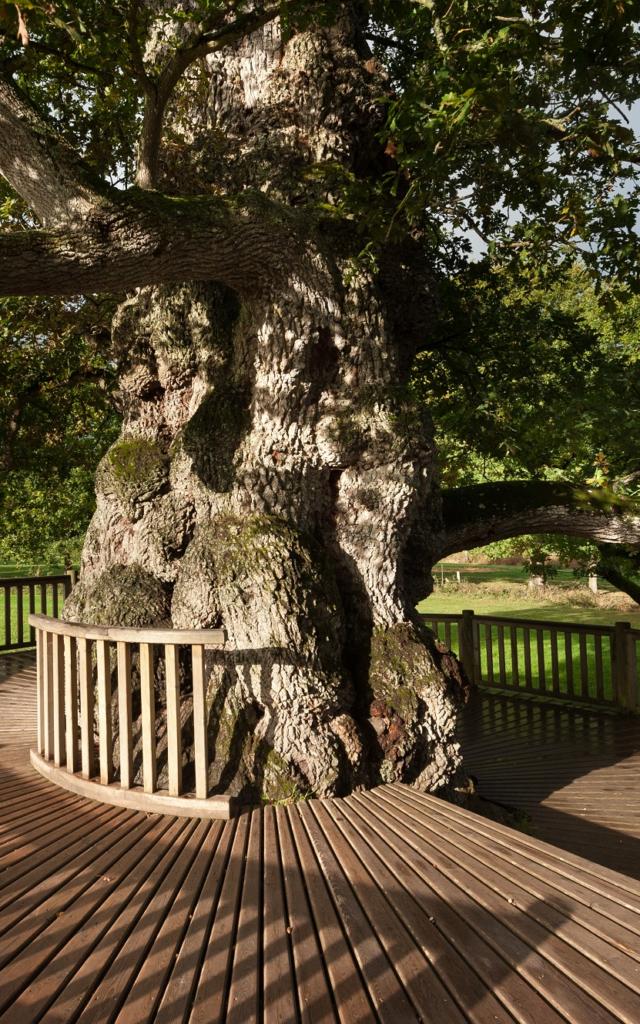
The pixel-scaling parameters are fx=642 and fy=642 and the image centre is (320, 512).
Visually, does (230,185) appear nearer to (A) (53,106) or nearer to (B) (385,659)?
(A) (53,106)

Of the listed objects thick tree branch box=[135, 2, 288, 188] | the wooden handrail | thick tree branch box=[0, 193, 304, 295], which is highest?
thick tree branch box=[135, 2, 288, 188]

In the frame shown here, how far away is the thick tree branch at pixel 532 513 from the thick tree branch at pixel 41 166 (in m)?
4.14

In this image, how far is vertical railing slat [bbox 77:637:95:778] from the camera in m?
4.15

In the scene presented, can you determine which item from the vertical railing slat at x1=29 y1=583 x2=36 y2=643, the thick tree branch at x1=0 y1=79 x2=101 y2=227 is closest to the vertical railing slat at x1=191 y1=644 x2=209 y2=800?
the thick tree branch at x1=0 y1=79 x2=101 y2=227

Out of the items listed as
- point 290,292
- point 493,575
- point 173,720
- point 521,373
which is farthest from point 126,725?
point 493,575

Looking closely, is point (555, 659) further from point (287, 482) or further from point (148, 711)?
point (148, 711)

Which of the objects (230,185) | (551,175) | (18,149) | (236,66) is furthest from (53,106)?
(551,175)

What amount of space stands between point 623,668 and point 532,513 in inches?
109

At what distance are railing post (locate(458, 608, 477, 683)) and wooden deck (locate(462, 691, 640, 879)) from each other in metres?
0.63

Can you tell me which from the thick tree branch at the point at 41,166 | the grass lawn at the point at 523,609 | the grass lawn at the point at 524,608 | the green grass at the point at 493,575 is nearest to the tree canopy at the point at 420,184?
the thick tree branch at the point at 41,166

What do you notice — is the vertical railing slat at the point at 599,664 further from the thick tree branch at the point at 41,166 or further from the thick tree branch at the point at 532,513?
the thick tree branch at the point at 41,166

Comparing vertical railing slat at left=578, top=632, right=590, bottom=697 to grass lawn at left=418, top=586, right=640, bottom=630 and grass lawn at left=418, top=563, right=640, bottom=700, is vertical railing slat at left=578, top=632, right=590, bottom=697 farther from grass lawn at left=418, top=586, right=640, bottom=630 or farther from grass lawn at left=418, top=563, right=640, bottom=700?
grass lawn at left=418, top=586, right=640, bottom=630

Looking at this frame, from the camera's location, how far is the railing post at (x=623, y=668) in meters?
7.62

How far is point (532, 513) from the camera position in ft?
20.9
